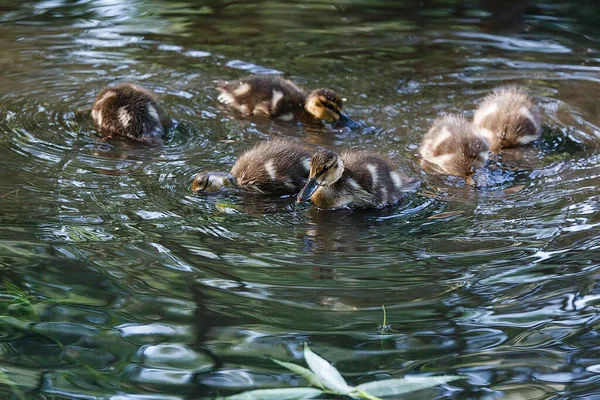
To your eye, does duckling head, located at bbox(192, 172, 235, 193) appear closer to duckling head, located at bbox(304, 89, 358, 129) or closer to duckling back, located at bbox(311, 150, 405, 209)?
duckling back, located at bbox(311, 150, 405, 209)

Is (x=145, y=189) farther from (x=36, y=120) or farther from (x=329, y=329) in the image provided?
(x=329, y=329)

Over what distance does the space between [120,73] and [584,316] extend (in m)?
3.89

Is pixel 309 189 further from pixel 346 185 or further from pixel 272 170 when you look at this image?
pixel 272 170

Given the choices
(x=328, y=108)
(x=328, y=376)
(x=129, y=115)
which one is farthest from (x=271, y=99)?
(x=328, y=376)

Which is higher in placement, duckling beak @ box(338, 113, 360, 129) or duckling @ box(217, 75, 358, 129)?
duckling @ box(217, 75, 358, 129)

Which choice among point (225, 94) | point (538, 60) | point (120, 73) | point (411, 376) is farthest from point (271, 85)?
point (411, 376)

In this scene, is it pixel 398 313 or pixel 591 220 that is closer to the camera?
pixel 398 313

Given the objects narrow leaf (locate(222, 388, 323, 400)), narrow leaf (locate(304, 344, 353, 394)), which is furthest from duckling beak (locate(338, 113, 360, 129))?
narrow leaf (locate(222, 388, 323, 400))

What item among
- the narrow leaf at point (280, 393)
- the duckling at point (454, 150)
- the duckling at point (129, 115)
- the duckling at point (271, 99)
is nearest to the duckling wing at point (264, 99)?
the duckling at point (271, 99)

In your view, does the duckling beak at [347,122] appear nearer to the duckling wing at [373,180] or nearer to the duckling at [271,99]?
the duckling at [271,99]

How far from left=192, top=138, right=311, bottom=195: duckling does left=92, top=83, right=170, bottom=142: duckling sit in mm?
671

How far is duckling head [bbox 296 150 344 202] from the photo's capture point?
12.9 ft

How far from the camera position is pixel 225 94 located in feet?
17.9

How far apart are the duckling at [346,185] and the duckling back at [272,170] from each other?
22 centimetres
